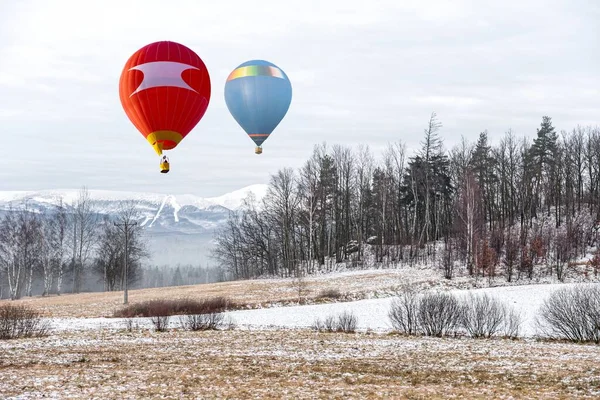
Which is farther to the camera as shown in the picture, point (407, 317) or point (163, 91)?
point (407, 317)

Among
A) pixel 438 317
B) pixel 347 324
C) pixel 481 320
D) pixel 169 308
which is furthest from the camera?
pixel 169 308

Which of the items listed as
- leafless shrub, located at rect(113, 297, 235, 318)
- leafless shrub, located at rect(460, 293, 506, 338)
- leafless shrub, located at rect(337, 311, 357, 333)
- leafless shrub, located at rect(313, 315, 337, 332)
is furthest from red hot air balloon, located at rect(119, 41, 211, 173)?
leafless shrub, located at rect(460, 293, 506, 338)

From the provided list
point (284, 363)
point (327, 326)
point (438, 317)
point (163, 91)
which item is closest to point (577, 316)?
point (438, 317)

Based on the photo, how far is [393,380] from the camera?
1361 cm

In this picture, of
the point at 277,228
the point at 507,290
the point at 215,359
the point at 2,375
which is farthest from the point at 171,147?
the point at 277,228

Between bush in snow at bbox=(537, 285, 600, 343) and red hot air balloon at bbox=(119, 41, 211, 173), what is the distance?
17.1m

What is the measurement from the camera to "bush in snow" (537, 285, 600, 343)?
2322 centimetres

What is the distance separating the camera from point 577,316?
23.5 meters

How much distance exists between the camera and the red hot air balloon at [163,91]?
2252 centimetres

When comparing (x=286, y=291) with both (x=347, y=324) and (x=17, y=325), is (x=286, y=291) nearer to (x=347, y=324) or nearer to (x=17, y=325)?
(x=347, y=324)

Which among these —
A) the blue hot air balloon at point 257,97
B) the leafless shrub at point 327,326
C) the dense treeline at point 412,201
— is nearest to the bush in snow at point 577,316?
the leafless shrub at point 327,326

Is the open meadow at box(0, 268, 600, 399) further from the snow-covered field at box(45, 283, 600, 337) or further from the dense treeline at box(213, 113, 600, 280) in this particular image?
the dense treeline at box(213, 113, 600, 280)

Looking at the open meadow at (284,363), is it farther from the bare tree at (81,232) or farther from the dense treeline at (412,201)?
the bare tree at (81,232)

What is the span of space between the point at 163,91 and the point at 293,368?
12302 millimetres
